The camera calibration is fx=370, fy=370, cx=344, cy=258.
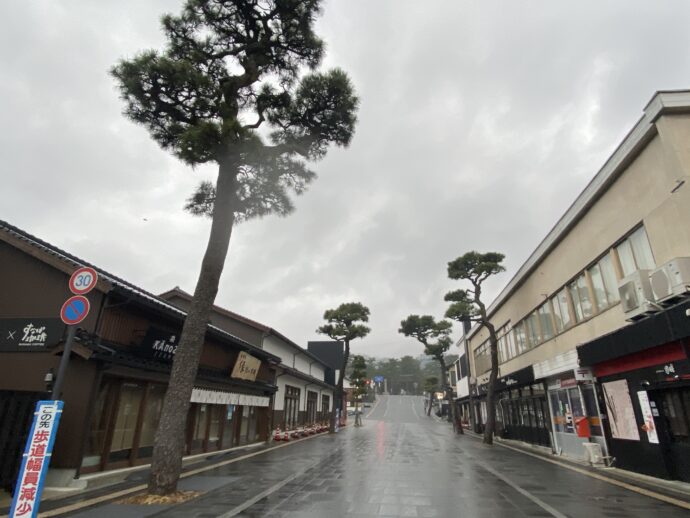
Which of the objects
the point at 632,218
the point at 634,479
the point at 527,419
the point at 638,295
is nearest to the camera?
the point at 638,295

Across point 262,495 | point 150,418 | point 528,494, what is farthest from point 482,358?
point 262,495

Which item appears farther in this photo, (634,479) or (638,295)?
(634,479)

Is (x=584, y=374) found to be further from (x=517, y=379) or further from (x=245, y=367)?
(x=245, y=367)

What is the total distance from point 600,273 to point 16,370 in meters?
16.8

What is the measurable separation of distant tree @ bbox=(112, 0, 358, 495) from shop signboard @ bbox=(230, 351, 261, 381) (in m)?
7.28

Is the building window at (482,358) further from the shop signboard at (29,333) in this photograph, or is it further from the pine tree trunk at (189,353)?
the shop signboard at (29,333)

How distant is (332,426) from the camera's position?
29.9 meters

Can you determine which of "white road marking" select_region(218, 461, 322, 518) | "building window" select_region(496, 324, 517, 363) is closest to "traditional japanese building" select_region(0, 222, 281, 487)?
"white road marking" select_region(218, 461, 322, 518)

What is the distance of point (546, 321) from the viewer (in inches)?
675

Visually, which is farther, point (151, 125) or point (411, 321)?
point (411, 321)

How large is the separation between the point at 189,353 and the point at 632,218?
12.1 m

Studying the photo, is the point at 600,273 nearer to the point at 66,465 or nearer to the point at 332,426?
the point at 66,465

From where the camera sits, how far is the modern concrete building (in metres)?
8.56

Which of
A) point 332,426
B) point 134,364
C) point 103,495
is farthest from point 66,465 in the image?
point 332,426
